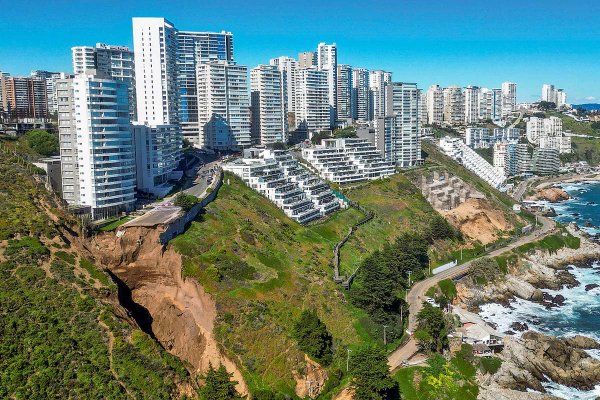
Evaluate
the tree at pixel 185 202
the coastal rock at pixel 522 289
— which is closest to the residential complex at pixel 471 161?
the coastal rock at pixel 522 289

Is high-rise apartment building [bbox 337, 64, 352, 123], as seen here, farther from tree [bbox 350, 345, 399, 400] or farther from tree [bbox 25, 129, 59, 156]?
tree [bbox 350, 345, 399, 400]

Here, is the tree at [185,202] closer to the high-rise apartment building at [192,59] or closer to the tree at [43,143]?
the tree at [43,143]

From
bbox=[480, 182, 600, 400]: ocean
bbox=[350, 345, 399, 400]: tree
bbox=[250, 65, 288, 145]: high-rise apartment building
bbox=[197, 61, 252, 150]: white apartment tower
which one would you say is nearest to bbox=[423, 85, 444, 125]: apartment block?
bbox=[250, 65, 288, 145]: high-rise apartment building

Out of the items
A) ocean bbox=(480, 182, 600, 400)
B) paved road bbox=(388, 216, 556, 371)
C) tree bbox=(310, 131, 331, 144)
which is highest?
tree bbox=(310, 131, 331, 144)

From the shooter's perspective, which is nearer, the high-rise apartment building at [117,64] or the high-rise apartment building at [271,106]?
the high-rise apartment building at [117,64]

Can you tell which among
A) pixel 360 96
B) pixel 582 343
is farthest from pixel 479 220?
pixel 360 96

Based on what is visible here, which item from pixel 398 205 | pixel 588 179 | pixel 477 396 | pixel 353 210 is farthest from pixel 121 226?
pixel 588 179

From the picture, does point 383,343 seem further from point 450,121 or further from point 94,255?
point 450,121
